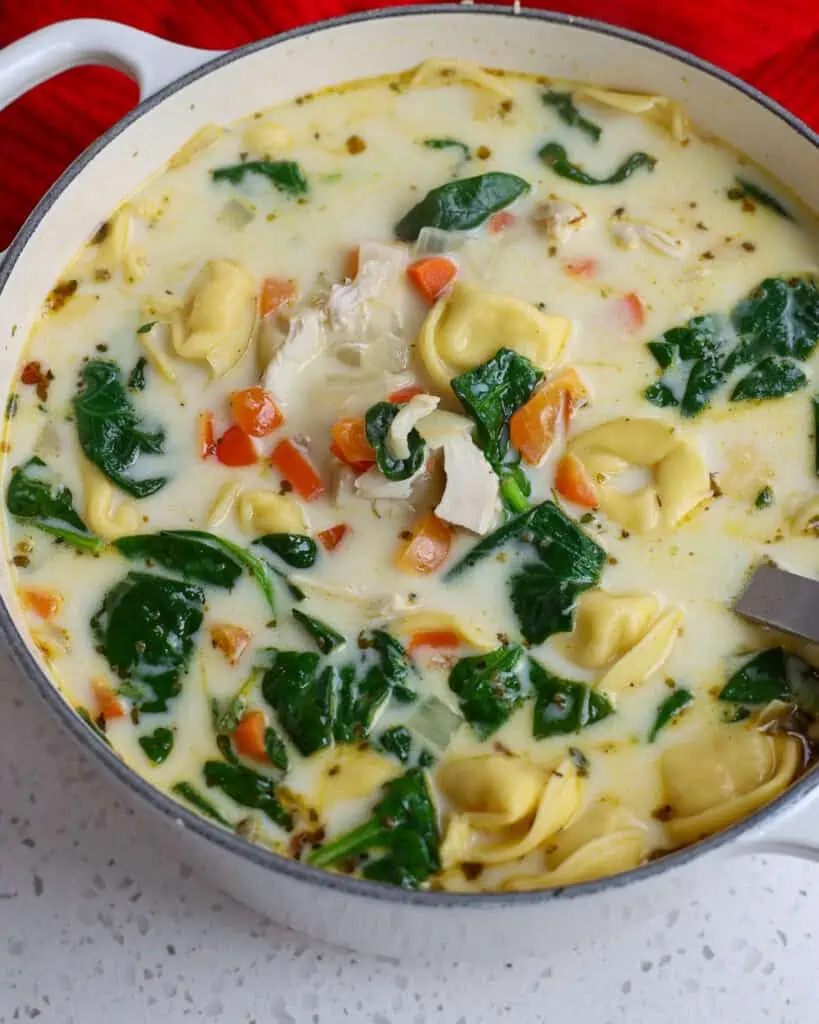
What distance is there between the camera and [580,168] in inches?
118

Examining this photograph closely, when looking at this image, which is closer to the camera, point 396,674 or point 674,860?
point 674,860

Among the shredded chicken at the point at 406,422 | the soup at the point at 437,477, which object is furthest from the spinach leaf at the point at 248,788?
the shredded chicken at the point at 406,422

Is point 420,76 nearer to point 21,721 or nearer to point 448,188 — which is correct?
point 448,188

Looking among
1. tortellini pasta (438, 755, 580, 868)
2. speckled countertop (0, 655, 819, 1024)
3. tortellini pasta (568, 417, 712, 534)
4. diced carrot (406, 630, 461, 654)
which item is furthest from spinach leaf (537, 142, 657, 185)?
speckled countertop (0, 655, 819, 1024)

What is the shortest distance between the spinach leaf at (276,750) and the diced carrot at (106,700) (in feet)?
0.92

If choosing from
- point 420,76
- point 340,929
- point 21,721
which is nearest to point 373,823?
point 340,929

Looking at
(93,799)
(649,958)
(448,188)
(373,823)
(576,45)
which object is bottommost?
(93,799)

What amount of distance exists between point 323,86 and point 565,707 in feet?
5.25

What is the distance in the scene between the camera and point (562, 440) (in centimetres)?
269

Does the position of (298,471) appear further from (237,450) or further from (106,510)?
(106,510)

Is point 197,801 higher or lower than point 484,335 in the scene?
lower

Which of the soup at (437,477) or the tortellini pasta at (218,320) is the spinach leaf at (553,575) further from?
the tortellini pasta at (218,320)

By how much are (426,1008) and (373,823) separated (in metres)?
0.45

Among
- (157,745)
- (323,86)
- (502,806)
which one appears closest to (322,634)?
(157,745)
